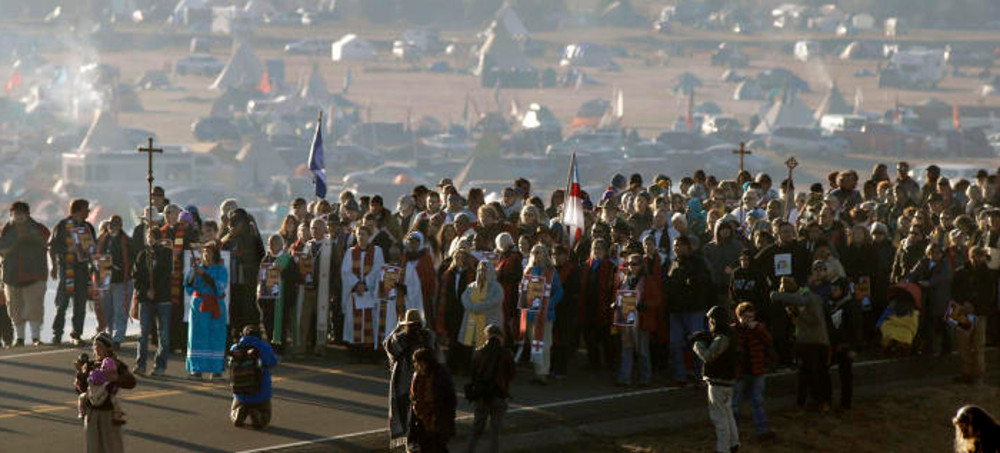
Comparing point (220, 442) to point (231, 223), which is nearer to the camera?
point (220, 442)

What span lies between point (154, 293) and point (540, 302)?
14.8 ft

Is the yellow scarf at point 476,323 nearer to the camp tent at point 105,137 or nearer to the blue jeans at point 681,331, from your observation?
the blue jeans at point 681,331

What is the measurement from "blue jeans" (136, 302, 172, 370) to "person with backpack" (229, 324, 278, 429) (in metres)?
2.88

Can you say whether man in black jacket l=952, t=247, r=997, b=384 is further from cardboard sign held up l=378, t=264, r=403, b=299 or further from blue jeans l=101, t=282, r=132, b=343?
blue jeans l=101, t=282, r=132, b=343

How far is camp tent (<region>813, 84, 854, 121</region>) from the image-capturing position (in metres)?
189

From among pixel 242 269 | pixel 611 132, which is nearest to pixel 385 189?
pixel 611 132

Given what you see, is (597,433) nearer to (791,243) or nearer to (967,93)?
(791,243)

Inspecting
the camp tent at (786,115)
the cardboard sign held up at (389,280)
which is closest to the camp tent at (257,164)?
the camp tent at (786,115)

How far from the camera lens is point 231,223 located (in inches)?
748

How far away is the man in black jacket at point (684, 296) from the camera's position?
1719cm

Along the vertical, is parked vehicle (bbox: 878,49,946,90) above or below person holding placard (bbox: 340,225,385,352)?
above

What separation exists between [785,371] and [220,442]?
6873 millimetres

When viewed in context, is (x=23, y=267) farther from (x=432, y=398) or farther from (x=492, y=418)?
(x=432, y=398)

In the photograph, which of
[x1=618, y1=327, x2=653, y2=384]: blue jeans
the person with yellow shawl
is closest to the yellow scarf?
the person with yellow shawl
